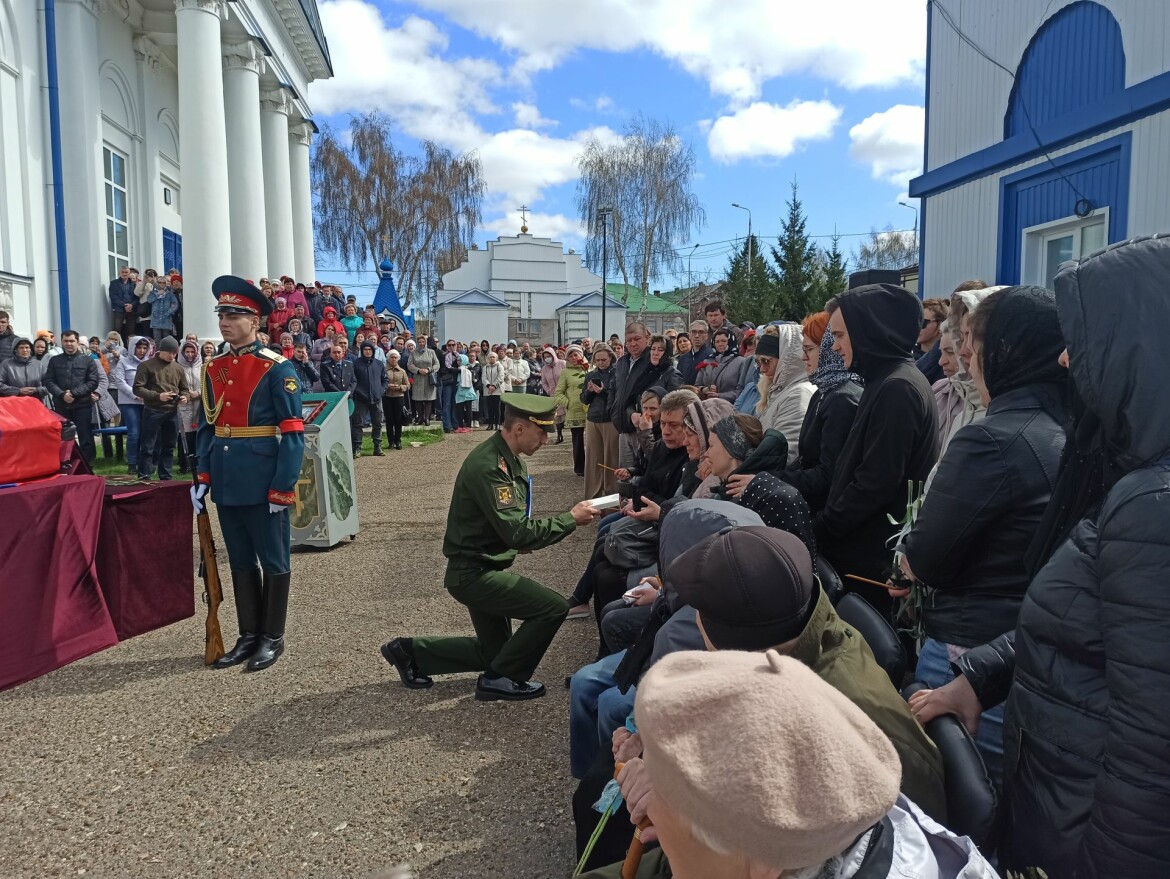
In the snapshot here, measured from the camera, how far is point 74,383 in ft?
34.0

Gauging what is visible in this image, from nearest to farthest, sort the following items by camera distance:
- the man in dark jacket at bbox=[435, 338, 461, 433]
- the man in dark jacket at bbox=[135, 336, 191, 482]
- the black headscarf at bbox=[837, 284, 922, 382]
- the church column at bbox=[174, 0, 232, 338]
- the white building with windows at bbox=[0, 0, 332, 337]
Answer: the black headscarf at bbox=[837, 284, 922, 382] < the man in dark jacket at bbox=[135, 336, 191, 482] < the white building with windows at bbox=[0, 0, 332, 337] < the church column at bbox=[174, 0, 232, 338] < the man in dark jacket at bbox=[435, 338, 461, 433]

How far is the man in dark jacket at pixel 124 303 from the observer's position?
46.8ft

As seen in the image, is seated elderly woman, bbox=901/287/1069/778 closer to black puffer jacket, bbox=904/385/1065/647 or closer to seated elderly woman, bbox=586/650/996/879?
black puffer jacket, bbox=904/385/1065/647

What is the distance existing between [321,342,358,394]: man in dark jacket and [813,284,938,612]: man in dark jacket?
34.6ft

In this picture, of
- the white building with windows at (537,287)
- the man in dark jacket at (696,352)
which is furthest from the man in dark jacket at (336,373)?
the white building with windows at (537,287)

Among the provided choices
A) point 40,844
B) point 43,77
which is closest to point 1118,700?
point 40,844

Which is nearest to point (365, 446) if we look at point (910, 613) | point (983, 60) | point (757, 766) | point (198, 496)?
point (198, 496)

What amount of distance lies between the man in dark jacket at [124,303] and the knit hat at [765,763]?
1566cm

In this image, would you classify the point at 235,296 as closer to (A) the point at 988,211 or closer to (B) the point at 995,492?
(B) the point at 995,492

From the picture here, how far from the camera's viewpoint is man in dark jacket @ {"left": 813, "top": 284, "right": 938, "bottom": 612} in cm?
313

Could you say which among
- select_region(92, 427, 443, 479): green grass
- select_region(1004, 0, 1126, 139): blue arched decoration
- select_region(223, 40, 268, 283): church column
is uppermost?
select_region(223, 40, 268, 283): church column

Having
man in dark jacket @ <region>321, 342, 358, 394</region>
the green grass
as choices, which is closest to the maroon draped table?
the green grass

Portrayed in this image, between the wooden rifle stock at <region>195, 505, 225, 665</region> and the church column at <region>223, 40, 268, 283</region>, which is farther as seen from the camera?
the church column at <region>223, 40, 268, 283</region>

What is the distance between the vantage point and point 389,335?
59.7 feet
